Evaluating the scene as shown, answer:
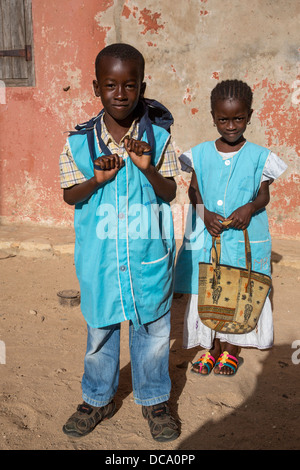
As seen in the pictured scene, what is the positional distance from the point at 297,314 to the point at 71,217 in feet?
9.53

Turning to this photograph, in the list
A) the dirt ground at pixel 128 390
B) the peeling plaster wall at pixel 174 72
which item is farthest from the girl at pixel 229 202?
the peeling plaster wall at pixel 174 72

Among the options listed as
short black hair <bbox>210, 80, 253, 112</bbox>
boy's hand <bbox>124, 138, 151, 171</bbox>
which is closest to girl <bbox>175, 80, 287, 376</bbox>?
short black hair <bbox>210, 80, 253, 112</bbox>

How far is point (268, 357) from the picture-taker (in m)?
3.04

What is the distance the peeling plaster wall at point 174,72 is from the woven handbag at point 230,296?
240 centimetres

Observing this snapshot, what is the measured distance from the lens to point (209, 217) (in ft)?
8.73

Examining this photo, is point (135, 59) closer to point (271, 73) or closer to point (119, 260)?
point (119, 260)

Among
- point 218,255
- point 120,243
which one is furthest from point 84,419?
point 218,255

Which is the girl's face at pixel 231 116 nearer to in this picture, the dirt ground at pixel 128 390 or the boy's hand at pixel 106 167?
the boy's hand at pixel 106 167

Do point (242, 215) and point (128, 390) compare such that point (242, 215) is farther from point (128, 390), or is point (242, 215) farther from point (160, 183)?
point (128, 390)

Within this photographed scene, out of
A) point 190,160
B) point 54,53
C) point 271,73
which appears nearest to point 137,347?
point 190,160

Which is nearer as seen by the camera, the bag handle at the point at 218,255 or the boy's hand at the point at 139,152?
the boy's hand at the point at 139,152

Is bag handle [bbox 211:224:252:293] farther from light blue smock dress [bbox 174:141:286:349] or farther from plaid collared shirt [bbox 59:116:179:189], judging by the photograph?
plaid collared shirt [bbox 59:116:179:189]

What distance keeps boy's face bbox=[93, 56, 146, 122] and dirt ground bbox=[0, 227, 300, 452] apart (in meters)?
1.53

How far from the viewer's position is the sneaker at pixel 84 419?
2223 mm
